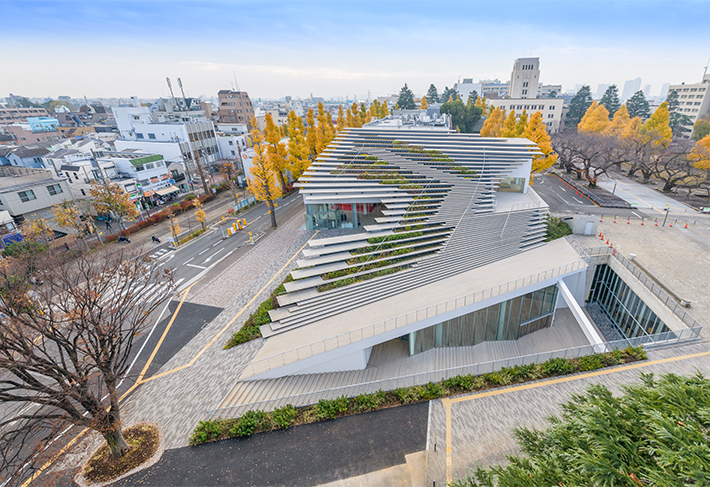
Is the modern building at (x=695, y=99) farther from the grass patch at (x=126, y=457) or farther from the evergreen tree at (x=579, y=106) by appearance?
the grass patch at (x=126, y=457)

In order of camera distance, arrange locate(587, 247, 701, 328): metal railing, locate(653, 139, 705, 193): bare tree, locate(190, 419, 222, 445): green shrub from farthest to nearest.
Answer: locate(653, 139, 705, 193): bare tree, locate(587, 247, 701, 328): metal railing, locate(190, 419, 222, 445): green shrub

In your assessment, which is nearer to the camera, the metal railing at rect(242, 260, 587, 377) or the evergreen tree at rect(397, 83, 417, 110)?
the metal railing at rect(242, 260, 587, 377)

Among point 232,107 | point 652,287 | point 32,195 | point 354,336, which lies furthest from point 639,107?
point 32,195

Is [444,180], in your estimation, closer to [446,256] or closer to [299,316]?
[446,256]

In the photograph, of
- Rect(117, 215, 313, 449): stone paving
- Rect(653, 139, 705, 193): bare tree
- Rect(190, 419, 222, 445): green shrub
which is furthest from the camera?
Rect(653, 139, 705, 193): bare tree

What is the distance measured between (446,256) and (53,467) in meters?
19.2

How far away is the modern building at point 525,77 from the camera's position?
7838 cm

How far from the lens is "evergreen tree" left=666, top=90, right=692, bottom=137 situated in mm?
61000

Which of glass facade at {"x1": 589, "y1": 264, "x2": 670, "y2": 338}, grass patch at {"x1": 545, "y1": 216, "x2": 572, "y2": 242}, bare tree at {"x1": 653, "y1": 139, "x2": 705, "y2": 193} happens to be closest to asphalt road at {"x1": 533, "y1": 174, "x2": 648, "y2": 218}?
grass patch at {"x1": 545, "y1": 216, "x2": 572, "y2": 242}

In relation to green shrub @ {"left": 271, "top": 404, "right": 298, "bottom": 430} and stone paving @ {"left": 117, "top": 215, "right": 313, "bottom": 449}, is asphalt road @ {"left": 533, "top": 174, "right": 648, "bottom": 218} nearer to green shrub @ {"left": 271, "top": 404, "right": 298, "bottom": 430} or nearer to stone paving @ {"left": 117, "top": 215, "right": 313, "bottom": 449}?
stone paving @ {"left": 117, "top": 215, "right": 313, "bottom": 449}

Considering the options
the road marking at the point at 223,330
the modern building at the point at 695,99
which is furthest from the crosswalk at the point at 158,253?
the modern building at the point at 695,99

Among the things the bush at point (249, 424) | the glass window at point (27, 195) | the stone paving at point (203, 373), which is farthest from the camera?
the glass window at point (27, 195)

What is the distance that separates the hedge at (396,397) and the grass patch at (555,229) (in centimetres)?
1148

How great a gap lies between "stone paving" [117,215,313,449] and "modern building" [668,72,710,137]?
92594mm
